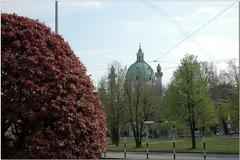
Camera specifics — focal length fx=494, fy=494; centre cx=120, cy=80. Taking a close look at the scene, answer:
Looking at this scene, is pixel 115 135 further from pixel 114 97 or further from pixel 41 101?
pixel 41 101

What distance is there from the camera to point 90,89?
14211 mm

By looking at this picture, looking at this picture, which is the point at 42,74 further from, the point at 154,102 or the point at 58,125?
the point at 154,102

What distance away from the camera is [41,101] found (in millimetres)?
12555

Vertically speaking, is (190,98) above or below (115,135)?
above

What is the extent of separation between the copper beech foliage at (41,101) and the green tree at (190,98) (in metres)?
27.0

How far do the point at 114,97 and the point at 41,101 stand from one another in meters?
39.6

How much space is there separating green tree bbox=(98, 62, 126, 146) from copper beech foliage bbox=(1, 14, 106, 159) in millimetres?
37875

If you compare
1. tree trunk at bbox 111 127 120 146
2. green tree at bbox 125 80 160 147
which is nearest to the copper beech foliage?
green tree at bbox 125 80 160 147

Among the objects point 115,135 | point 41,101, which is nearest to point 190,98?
point 115,135

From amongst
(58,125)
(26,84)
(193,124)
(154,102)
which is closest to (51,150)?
(58,125)

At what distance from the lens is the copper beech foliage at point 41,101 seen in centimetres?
1248

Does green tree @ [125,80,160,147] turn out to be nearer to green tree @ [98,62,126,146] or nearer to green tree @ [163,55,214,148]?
green tree @ [98,62,126,146]

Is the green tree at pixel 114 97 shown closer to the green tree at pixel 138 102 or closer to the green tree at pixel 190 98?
the green tree at pixel 138 102

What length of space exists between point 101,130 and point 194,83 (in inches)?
1065
